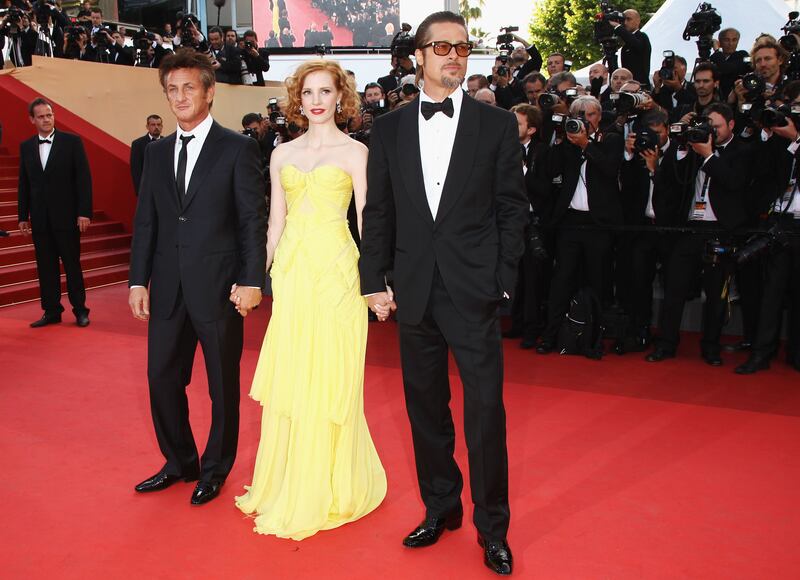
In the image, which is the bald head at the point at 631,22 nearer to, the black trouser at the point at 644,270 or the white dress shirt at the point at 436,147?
the black trouser at the point at 644,270

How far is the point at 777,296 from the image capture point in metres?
5.25

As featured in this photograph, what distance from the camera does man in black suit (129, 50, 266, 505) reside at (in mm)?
3104

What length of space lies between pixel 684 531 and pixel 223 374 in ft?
6.15

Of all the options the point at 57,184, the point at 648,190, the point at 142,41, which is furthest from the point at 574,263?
the point at 142,41

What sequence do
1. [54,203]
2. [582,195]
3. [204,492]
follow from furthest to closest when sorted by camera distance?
[54,203], [582,195], [204,492]

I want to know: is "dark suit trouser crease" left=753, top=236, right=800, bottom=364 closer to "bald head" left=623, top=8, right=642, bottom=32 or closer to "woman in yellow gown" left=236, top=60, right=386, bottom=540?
"woman in yellow gown" left=236, top=60, right=386, bottom=540

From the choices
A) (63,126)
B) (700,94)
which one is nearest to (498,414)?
(700,94)

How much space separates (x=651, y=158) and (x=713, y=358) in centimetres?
143

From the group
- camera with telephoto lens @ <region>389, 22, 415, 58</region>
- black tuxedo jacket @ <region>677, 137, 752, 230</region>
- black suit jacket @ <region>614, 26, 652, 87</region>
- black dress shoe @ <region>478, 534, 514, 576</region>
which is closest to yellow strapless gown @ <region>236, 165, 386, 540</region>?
black dress shoe @ <region>478, 534, 514, 576</region>

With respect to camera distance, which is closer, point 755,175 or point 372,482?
point 372,482

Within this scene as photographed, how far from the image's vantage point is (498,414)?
264 centimetres

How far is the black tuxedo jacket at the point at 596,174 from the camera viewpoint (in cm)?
552

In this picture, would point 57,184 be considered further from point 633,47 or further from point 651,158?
point 633,47

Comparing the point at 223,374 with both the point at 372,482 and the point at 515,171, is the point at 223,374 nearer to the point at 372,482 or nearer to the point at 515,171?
the point at 372,482
